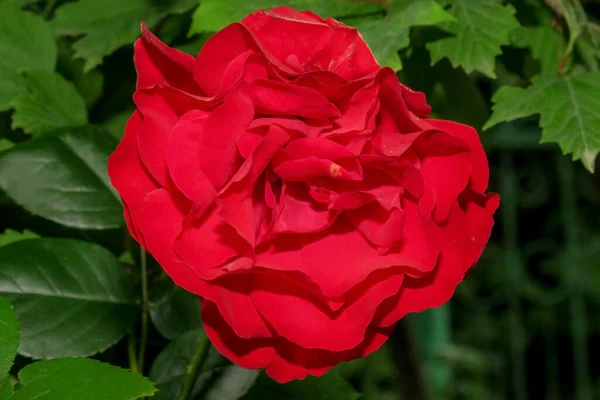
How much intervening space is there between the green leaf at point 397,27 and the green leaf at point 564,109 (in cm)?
8

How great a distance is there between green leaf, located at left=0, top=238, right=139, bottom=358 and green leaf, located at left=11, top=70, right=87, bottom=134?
138 millimetres

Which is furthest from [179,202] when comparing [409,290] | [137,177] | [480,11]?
[480,11]

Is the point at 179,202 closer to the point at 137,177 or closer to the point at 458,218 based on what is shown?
the point at 137,177

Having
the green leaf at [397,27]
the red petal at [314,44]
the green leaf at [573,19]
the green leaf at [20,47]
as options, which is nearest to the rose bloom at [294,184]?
the red petal at [314,44]

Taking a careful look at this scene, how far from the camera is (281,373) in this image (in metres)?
0.40

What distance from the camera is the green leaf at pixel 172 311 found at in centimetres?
52

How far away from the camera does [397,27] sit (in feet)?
1.59

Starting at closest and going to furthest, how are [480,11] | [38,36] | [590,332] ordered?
1. [480,11]
2. [38,36]
3. [590,332]

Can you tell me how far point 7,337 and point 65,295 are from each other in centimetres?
14

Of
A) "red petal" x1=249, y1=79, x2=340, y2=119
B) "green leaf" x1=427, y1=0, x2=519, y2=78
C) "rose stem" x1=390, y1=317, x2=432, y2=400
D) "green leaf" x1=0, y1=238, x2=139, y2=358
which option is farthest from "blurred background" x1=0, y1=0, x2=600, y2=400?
"red petal" x1=249, y1=79, x2=340, y2=119

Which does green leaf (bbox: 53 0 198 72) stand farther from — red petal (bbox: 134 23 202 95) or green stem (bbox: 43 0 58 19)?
red petal (bbox: 134 23 202 95)

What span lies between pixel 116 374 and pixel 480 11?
0.37 metres

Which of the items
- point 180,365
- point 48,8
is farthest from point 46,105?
point 180,365

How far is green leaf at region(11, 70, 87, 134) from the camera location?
1.97ft
